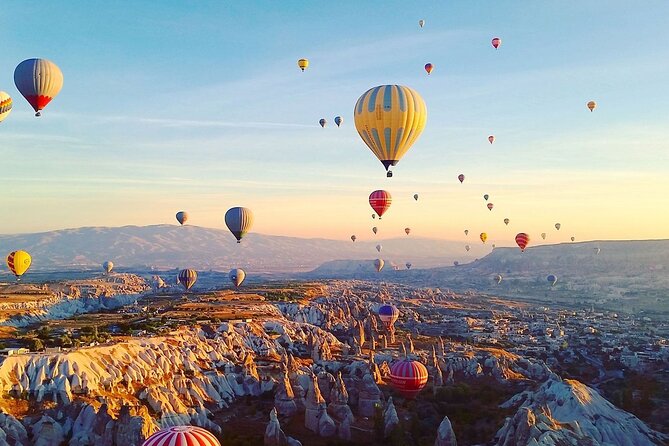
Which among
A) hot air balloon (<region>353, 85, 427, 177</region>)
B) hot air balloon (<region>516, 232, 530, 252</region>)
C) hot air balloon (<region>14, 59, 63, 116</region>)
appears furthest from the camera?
hot air balloon (<region>516, 232, 530, 252</region>)

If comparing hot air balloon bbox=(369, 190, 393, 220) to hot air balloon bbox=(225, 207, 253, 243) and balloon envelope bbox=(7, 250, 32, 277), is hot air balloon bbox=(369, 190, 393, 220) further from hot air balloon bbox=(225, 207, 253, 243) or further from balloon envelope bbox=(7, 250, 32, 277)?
balloon envelope bbox=(7, 250, 32, 277)

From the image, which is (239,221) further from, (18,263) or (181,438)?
(181,438)

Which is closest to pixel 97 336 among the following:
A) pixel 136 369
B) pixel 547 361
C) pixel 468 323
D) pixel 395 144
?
pixel 136 369

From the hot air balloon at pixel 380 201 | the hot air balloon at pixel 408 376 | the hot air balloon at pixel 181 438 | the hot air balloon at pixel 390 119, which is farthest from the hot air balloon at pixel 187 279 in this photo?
the hot air balloon at pixel 181 438

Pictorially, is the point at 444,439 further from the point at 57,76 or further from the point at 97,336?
the point at 57,76

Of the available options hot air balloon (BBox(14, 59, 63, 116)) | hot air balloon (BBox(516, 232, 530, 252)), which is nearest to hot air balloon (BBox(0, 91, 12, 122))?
hot air balloon (BBox(14, 59, 63, 116))
